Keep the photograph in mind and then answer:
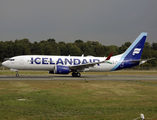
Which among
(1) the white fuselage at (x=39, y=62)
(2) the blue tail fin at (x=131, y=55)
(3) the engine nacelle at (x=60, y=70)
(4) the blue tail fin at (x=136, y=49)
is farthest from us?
(4) the blue tail fin at (x=136, y=49)

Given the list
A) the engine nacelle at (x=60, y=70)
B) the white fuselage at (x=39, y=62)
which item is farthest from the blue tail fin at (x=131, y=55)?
the engine nacelle at (x=60, y=70)

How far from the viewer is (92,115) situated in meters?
10.5

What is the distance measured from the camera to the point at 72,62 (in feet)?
124

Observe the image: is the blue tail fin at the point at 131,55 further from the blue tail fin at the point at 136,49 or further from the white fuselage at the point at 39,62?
the white fuselage at the point at 39,62

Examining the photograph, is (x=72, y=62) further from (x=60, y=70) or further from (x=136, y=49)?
(x=136, y=49)

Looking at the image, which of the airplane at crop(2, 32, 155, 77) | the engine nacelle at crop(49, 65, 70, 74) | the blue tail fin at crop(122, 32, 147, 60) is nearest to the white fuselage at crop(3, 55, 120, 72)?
the airplane at crop(2, 32, 155, 77)

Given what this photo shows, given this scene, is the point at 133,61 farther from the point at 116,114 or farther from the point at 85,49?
the point at 85,49

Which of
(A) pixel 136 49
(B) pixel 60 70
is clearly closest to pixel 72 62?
(B) pixel 60 70

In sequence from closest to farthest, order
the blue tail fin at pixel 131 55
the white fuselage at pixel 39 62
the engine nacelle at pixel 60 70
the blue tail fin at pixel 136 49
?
the engine nacelle at pixel 60 70 → the white fuselage at pixel 39 62 → the blue tail fin at pixel 131 55 → the blue tail fin at pixel 136 49

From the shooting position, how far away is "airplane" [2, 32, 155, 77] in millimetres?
35438

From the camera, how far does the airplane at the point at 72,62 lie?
1395 inches

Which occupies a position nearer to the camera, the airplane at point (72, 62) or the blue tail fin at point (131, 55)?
the airplane at point (72, 62)

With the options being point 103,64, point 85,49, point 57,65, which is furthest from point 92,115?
point 85,49

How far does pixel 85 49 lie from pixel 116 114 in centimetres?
11838
